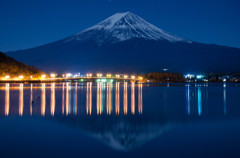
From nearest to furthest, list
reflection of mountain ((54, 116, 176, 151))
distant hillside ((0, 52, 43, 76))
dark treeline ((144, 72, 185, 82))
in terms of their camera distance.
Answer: reflection of mountain ((54, 116, 176, 151)), distant hillside ((0, 52, 43, 76)), dark treeline ((144, 72, 185, 82))

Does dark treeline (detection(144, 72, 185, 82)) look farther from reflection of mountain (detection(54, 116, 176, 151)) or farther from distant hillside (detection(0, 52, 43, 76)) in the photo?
reflection of mountain (detection(54, 116, 176, 151))

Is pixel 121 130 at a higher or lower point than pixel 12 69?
lower

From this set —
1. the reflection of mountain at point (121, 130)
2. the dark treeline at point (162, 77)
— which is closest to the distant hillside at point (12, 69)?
the dark treeline at point (162, 77)

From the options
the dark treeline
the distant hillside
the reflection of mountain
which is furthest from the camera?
the dark treeline

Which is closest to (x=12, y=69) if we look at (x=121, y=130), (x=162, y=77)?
(x=162, y=77)

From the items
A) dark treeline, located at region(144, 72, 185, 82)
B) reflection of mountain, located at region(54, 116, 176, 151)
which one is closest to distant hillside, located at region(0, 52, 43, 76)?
dark treeline, located at region(144, 72, 185, 82)

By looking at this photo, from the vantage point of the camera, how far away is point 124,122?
1015cm

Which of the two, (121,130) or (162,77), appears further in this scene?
(162,77)

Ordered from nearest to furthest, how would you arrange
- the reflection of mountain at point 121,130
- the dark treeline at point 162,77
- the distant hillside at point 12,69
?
the reflection of mountain at point 121,130, the distant hillside at point 12,69, the dark treeline at point 162,77

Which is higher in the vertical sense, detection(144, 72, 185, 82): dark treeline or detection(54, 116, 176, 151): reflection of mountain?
detection(144, 72, 185, 82): dark treeline

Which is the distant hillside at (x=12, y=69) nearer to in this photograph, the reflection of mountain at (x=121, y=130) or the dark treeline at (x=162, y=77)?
the dark treeline at (x=162, y=77)

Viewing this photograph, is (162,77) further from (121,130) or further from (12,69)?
(121,130)

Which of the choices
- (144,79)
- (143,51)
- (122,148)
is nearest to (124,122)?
(122,148)

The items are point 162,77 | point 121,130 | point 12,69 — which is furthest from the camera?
point 162,77
